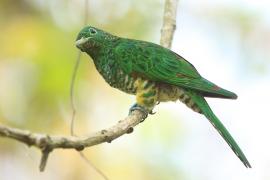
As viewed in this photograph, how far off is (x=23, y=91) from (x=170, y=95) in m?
2.56

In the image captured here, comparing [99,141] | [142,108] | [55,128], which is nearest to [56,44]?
[55,128]

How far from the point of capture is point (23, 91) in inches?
261

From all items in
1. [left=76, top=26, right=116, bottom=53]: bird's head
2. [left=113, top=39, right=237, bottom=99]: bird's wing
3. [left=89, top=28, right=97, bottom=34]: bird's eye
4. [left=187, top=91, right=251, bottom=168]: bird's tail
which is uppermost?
[left=89, top=28, right=97, bottom=34]: bird's eye

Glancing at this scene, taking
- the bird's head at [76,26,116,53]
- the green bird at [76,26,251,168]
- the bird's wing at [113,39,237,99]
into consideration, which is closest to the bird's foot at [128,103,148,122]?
the green bird at [76,26,251,168]

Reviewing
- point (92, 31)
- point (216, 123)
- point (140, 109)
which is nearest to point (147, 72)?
point (140, 109)

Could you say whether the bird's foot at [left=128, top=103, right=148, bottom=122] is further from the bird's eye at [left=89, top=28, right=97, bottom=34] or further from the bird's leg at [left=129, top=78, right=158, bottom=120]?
the bird's eye at [left=89, top=28, right=97, bottom=34]

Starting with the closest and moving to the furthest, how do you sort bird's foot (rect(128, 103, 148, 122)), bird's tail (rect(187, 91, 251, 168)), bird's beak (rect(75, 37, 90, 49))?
1. bird's tail (rect(187, 91, 251, 168))
2. bird's foot (rect(128, 103, 148, 122))
3. bird's beak (rect(75, 37, 90, 49))

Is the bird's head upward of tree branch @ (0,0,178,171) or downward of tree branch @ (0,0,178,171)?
downward

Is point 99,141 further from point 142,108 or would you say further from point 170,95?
point 170,95

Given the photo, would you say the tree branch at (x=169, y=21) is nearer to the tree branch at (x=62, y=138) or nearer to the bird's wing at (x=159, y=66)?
the bird's wing at (x=159, y=66)

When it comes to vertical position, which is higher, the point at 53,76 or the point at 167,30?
the point at 167,30

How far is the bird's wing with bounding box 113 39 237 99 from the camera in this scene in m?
4.32

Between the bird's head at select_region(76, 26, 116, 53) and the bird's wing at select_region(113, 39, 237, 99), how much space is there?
0.10 meters

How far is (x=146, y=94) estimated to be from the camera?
431cm
